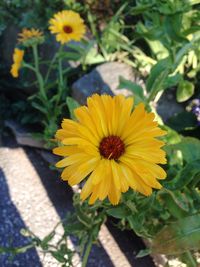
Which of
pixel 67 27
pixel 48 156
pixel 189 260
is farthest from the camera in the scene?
pixel 48 156

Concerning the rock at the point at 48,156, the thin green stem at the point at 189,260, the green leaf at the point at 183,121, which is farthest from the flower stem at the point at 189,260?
the rock at the point at 48,156

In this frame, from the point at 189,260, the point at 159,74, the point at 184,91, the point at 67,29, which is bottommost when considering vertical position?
the point at 189,260

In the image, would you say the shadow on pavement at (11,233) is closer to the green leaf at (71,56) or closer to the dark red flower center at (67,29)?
the green leaf at (71,56)

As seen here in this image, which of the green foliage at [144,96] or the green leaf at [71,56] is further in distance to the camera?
the green leaf at [71,56]

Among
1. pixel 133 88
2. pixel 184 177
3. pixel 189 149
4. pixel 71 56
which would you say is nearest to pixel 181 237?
pixel 184 177

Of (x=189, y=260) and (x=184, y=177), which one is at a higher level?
(x=184, y=177)

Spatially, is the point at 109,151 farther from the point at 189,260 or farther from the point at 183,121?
Result: the point at 183,121

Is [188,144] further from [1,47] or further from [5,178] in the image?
[1,47]

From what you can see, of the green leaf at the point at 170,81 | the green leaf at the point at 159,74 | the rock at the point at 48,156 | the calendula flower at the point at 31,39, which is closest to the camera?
the green leaf at the point at 159,74
